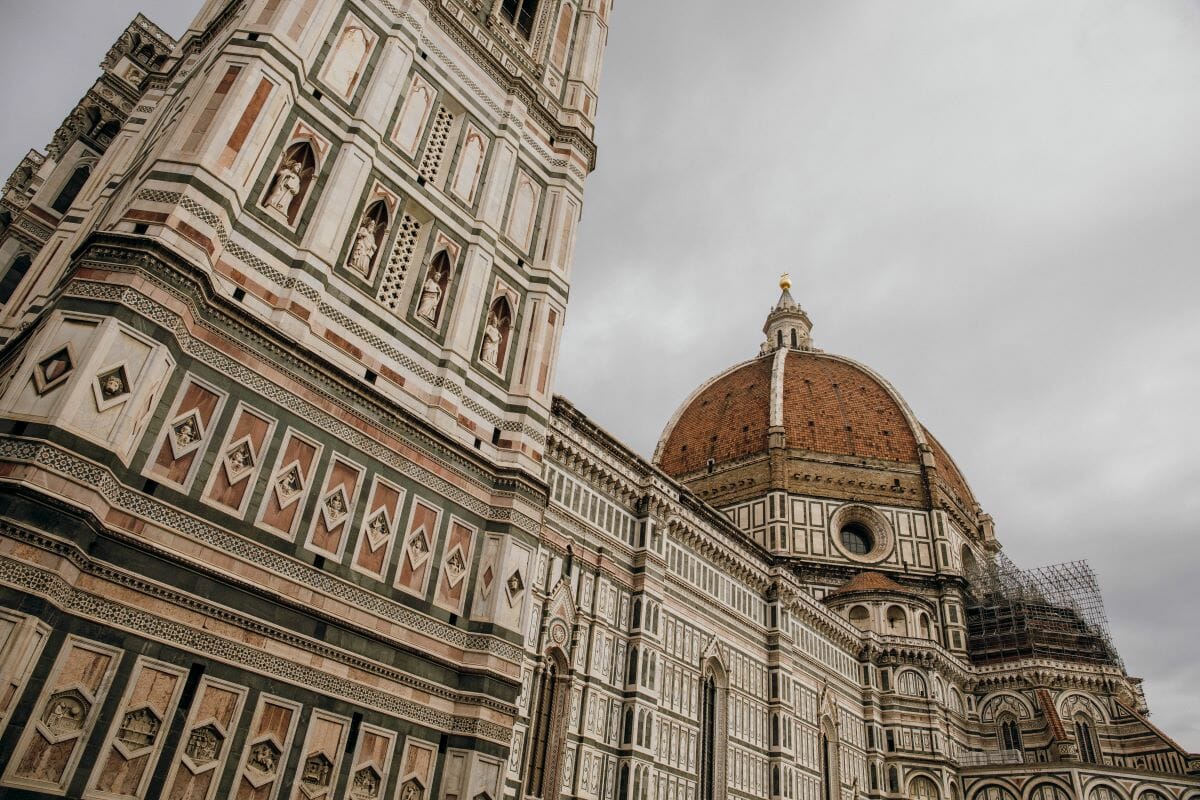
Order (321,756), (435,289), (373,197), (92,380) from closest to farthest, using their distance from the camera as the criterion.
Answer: (92,380)
(321,756)
(373,197)
(435,289)

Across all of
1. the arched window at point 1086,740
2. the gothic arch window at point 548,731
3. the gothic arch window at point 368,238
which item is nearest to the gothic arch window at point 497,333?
the gothic arch window at point 368,238

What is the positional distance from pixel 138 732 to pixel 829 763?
38787mm

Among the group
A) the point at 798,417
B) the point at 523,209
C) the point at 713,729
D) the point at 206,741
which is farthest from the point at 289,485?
the point at 798,417

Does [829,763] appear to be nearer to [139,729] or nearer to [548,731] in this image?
[548,731]

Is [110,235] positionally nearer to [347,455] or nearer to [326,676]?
[347,455]

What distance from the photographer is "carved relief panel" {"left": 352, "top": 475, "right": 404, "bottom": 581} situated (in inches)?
433

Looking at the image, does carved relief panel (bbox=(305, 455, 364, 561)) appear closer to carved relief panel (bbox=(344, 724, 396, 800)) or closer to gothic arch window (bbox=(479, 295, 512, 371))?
carved relief panel (bbox=(344, 724, 396, 800))

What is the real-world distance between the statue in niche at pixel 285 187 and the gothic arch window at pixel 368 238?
1100mm

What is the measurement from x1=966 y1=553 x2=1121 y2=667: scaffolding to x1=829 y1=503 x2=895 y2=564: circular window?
6.60m

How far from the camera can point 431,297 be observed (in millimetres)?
13609

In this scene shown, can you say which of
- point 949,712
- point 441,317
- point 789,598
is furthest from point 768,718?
point 441,317

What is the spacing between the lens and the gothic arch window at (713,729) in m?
32.5

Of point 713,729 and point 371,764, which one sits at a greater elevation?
point 713,729

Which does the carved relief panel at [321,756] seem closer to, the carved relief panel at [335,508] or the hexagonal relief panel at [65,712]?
the carved relief panel at [335,508]
